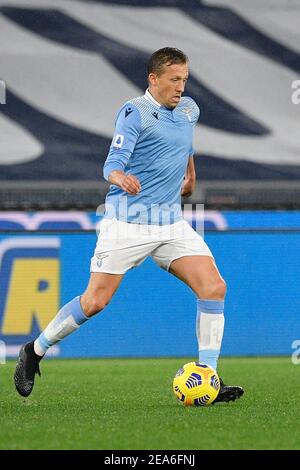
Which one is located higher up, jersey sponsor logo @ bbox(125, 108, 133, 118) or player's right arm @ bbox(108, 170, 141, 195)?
jersey sponsor logo @ bbox(125, 108, 133, 118)

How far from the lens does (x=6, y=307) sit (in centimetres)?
1050

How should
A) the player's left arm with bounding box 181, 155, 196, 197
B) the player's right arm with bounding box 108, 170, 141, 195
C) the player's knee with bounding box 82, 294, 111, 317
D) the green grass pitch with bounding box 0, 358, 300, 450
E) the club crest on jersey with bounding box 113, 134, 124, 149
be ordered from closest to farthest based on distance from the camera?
the green grass pitch with bounding box 0, 358, 300, 450 → the player's right arm with bounding box 108, 170, 141, 195 → the club crest on jersey with bounding box 113, 134, 124, 149 → the player's knee with bounding box 82, 294, 111, 317 → the player's left arm with bounding box 181, 155, 196, 197

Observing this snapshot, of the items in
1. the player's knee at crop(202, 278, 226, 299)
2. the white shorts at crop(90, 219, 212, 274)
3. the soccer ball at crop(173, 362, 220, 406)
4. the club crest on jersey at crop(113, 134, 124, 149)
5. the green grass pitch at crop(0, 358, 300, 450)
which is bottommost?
the green grass pitch at crop(0, 358, 300, 450)

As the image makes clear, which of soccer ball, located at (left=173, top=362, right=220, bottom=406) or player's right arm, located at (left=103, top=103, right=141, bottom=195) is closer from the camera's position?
player's right arm, located at (left=103, top=103, right=141, bottom=195)

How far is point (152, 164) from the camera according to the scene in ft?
21.2

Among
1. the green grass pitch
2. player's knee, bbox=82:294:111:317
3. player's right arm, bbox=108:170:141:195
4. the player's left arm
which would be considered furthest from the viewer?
the player's left arm

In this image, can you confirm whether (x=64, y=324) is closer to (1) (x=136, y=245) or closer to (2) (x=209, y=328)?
(1) (x=136, y=245)

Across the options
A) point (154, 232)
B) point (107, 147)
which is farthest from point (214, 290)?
point (107, 147)

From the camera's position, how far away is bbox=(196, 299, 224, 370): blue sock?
6461 mm

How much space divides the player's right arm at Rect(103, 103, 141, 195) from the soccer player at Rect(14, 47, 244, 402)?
0.04 feet

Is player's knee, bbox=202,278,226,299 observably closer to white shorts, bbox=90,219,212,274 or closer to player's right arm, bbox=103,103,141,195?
white shorts, bbox=90,219,212,274

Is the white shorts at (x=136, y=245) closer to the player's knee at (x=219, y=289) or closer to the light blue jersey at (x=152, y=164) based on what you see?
the light blue jersey at (x=152, y=164)

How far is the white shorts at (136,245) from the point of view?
643 cm

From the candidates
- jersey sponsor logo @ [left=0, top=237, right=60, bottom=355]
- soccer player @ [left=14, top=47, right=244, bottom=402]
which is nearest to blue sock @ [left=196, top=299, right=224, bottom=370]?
soccer player @ [left=14, top=47, right=244, bottom=402]
